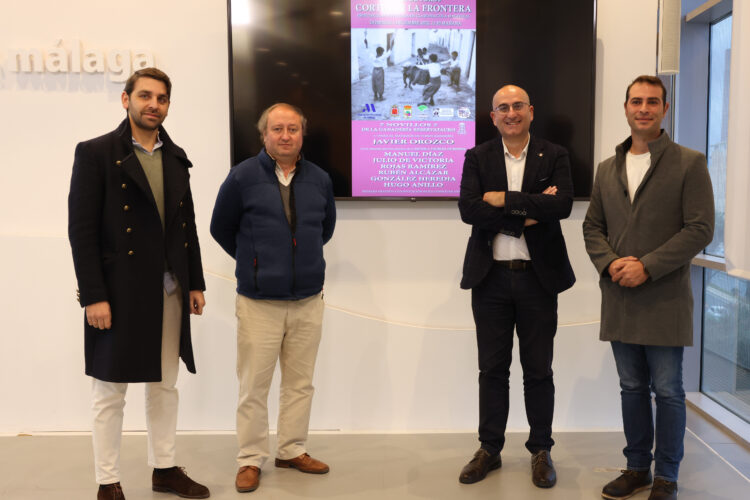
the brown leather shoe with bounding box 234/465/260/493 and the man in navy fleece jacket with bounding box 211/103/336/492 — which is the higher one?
the man in navy fleece jacket with bounding box 211/103/336/492

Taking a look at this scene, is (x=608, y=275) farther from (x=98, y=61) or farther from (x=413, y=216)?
(x=98, y=61)

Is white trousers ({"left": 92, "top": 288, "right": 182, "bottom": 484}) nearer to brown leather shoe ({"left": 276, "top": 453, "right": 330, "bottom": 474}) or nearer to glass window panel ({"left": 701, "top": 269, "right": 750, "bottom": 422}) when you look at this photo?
brown leather shoe ({"left": 276, "top": 453, "right": 330, "bottom": 474})

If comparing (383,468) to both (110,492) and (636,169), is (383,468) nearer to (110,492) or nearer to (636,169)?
(110,492)

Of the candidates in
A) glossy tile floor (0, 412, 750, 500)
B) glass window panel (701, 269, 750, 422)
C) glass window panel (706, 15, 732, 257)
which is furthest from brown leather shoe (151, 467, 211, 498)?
glass window panel (706, 15, 732, 257)

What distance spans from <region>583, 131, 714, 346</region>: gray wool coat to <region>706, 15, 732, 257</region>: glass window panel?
5.36ft

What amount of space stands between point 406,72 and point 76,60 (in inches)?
70.5

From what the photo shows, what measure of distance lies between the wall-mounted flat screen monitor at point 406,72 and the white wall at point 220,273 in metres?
0.17

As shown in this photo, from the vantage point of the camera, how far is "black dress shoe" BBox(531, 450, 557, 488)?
2.96 m

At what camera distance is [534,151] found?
9.77ft

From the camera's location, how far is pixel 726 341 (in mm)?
4152

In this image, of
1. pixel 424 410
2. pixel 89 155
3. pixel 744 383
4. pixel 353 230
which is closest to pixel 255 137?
pixel 353 230

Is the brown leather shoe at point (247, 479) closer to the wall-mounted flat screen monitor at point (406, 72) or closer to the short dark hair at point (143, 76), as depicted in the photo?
the wall-mounted flat screen monitor at point (406, 72)

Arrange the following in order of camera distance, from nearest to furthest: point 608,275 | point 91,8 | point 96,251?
point 96,251
point 608,275
point 91,8

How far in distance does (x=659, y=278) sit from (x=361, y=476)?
5.16 ft
